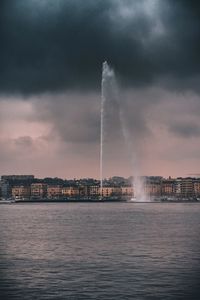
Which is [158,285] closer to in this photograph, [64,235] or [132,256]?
[132,256]

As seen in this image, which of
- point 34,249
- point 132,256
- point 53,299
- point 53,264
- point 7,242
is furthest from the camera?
point 7,242

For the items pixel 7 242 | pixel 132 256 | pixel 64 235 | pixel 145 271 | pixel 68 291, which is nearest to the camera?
pixel 68 291

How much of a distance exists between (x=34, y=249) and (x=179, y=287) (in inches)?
565

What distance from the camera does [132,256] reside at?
103ft

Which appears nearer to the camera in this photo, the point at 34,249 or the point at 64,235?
the point at 34,249

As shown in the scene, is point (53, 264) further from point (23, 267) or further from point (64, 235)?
point (64, 235)

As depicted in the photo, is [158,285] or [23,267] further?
[23,267]

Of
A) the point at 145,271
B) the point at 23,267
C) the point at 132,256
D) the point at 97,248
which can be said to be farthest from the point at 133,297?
the point at 97,248

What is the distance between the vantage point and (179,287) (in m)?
22.5

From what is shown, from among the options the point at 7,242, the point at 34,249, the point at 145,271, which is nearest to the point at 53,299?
the point at 145,271

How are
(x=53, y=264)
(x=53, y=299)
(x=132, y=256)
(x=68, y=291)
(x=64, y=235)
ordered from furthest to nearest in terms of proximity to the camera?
1. (x=64, y=235)
2. (x=132, y=256)
3. (x=53, y=264)
4. (x=68, y=291)
5. (x=53, y=299)

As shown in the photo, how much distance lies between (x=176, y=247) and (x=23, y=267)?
11.0 metres

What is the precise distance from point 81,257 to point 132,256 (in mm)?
2465

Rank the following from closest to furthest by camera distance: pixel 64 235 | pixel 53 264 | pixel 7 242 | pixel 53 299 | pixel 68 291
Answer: pixel 53 299, pixel 68 291, pixel 53 264, pixel 7 242, pixel 64 235
